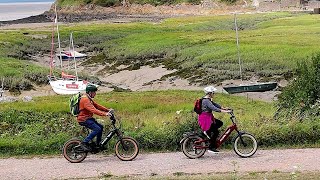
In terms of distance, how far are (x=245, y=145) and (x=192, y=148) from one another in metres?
1.57

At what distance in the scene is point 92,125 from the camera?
17.2 m

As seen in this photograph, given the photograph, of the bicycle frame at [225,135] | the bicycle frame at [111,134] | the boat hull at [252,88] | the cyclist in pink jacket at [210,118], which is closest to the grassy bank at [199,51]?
the boat hull at [252,88]

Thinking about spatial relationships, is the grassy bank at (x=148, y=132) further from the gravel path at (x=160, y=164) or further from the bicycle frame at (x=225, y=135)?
the bicycle frame at (x=225, y=135)

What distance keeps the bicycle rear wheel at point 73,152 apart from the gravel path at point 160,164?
0.64 ft

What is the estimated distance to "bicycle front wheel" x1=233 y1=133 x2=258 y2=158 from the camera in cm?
1712

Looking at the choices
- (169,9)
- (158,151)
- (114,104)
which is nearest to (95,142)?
(158,151)

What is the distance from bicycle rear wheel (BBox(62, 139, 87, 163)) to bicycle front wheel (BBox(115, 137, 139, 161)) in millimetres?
1022

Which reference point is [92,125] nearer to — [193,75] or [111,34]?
[193,75]

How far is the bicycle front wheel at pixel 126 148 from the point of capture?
56.2 feet

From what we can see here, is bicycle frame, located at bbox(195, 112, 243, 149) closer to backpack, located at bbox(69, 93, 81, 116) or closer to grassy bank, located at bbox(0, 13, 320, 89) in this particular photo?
backpack, located at bbox(69, 93, 81, 116)

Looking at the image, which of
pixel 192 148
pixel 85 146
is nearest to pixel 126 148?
pixel 85 146

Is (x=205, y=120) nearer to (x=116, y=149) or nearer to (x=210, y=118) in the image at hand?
(x=210, y=118)

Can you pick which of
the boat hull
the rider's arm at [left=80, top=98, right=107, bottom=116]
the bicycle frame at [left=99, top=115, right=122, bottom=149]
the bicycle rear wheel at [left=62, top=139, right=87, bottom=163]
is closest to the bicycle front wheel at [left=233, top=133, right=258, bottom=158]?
the bicycle frame at [left=99, top=115, right=122, bottom=149]

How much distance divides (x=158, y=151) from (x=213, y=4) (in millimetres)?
159119
